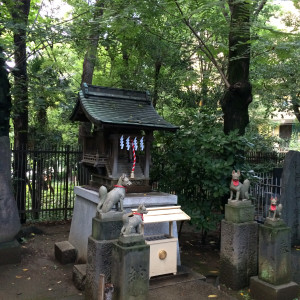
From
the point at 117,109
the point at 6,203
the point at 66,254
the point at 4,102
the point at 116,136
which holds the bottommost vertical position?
the point at 66,254

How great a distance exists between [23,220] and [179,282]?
21.5 ft

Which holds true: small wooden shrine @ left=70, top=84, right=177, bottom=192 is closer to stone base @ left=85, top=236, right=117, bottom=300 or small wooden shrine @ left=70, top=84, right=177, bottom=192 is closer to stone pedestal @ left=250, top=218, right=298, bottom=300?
stone base @ left=85, top=236, right=117, bottom=300

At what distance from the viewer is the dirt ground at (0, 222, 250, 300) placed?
5.51 m

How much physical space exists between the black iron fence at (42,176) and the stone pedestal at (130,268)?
6.40m

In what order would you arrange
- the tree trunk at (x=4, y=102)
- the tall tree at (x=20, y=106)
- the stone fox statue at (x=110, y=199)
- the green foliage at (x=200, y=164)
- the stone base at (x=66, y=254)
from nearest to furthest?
the stone fox statue at (x=110, y=199) < the stone base at (x=66, y=254) < the green foliage at (x=200, y=164) < the tree trunk at (x=4, y=102) < the tall tree at (x=20, y=106)

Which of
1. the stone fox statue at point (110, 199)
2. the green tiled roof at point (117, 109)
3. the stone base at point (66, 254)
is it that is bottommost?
the stone base at point (66, 254)

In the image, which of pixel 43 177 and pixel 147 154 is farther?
pixel 43 177

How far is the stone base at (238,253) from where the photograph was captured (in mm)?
5672

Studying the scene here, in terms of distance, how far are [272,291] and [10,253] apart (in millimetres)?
5471

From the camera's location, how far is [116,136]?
21.0 ft

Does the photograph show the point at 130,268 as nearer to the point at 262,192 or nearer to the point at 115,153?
the point at 115,153

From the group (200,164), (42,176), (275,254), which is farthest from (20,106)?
(275,254)

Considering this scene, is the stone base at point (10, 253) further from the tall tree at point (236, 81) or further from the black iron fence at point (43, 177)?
the tall tree at point (236, 81)

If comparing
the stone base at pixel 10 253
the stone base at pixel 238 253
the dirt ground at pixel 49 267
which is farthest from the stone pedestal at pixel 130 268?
the stone base at pixel 10 253
